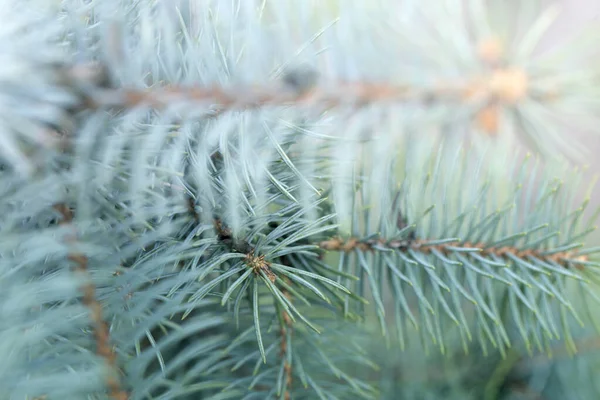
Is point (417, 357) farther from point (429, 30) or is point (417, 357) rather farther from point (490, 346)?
point (429, 30)

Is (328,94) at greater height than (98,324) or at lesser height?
greater

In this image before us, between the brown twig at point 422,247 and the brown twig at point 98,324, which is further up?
the brown twig at point 422,247

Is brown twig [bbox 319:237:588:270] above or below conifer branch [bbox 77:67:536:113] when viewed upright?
below

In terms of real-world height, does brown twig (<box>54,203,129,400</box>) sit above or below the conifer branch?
below

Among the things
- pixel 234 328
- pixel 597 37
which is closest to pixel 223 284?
pixel 234 328

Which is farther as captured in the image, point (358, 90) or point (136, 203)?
point (358, 90)
